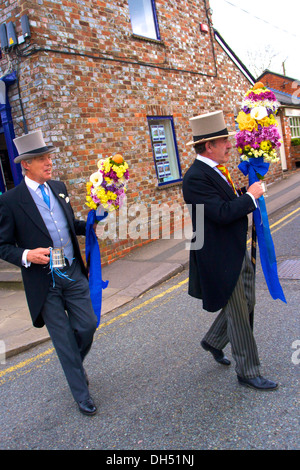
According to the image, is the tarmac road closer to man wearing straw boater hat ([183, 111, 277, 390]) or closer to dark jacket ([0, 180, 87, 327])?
man wearing straw boater hat ([183, 111, 277, 390])

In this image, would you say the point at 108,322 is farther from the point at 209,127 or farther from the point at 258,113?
the point at 258,113

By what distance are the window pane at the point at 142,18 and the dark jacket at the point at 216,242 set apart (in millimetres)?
7249

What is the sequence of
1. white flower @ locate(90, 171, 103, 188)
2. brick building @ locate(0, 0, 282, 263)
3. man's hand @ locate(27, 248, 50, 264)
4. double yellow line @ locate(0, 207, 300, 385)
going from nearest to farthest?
man's hand @ locate(27, 248, 50, 264) → white flower @ locate(90, 171, 103, 188) → double yellow line @ locate(0, 207, 300, 385) → brick building @ locate(0, 0, 282, 263)

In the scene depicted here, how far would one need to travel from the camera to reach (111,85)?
8273 mm

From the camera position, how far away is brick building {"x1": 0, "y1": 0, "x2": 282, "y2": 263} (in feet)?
23.4

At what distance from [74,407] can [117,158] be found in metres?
2.05

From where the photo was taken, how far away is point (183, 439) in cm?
271

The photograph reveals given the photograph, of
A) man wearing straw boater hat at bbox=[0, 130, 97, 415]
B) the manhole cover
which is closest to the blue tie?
man wearing straw boater hat at bbox=[0, 130, 97, 415]

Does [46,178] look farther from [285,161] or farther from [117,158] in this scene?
[285,161]

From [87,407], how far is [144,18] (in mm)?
8909

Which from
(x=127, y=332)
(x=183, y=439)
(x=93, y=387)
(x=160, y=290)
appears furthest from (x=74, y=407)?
(x=160, y=290)

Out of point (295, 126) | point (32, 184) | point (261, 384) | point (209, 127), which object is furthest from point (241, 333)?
point (295, 126)

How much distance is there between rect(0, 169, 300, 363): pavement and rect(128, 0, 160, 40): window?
4770 mm

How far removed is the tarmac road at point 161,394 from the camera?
275 centimetres
